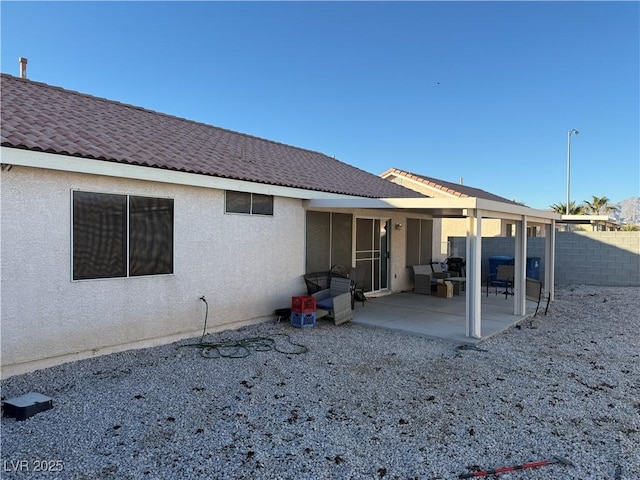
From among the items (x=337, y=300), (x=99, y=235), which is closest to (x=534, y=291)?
(x=337, y=300)

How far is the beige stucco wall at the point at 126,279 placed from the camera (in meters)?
5.11

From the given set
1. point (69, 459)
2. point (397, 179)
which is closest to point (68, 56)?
point (69, 459)

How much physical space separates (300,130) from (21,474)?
24.6m

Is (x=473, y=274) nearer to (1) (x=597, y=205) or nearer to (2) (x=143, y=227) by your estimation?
(2) (x=143, y=227)

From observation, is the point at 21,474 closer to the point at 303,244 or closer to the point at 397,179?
the point at 303,244

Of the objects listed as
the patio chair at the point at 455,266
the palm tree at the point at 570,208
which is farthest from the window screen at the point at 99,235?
the palm tree at the point at 570,208

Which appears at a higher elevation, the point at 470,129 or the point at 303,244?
the point at 470,129

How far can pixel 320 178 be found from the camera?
10789 mm

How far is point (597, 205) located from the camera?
1802 inches

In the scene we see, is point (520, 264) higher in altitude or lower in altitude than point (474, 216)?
lower

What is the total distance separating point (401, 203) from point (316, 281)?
2.79 m

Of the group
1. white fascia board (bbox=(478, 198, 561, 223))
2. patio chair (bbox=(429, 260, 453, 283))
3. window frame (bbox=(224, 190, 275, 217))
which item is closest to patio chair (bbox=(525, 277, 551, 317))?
white fascia board (bbox=(478, 198, 561, 223))

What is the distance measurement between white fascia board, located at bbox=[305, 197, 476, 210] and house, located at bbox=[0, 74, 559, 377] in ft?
0.10

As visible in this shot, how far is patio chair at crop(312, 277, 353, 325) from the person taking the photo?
8.43 m
